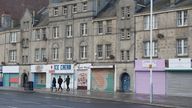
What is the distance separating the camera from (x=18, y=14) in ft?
260

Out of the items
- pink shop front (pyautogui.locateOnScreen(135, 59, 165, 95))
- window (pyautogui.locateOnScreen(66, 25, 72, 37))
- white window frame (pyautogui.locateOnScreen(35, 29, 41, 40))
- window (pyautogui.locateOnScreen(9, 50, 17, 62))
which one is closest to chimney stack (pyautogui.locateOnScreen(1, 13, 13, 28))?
window (pyautogui.locateOnScreen(9, 50, 17, 62))

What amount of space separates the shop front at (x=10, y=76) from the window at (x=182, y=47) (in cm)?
3020

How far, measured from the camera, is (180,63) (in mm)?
45594

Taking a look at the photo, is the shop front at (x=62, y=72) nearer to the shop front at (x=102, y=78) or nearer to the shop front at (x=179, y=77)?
the shop front at (x=102, y=78)

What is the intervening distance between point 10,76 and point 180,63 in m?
33.2

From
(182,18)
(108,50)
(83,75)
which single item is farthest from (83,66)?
(182,18)

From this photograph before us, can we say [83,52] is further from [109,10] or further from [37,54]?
[37,54]

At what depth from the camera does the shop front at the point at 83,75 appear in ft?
184

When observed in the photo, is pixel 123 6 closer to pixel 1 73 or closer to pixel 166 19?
pixel 166 19

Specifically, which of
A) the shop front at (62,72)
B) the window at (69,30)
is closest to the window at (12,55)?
the shop front at (62,72)

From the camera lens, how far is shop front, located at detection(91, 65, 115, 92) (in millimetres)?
53406

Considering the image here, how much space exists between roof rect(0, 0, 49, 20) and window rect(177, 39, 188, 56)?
37.8m

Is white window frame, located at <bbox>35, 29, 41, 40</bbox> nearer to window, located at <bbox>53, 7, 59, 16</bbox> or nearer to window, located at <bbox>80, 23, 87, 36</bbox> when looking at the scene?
window, located at <bbox>53, 7, 59, 16</bbox>

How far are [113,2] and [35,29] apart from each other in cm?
1389
